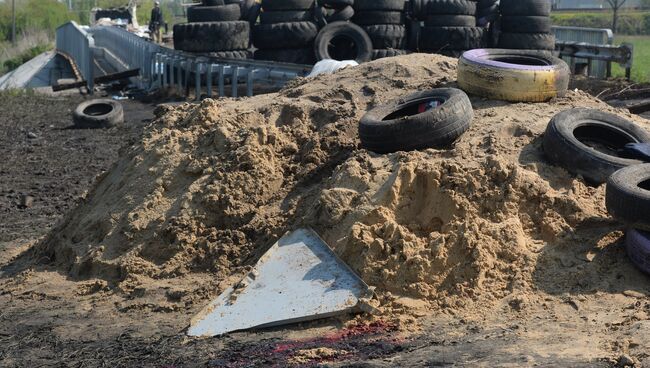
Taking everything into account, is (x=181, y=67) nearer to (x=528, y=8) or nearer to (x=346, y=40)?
(x=346, y=40)

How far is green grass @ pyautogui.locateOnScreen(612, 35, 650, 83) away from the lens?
24.1m

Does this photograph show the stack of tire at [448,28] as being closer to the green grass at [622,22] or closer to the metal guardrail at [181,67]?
the metal guardrail at [181,67]

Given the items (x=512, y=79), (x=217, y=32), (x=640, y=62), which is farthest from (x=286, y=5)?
(x=640, y=62)

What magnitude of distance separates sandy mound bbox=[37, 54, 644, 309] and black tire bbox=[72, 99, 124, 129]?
34.8 feet

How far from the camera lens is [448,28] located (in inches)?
862

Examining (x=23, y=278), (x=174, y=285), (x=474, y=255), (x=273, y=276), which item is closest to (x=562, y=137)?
(x=474, y=255)

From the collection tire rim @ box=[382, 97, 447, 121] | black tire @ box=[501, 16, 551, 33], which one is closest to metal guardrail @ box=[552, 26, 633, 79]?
Answer: black tire @ box=[501, 16, 551, 33]

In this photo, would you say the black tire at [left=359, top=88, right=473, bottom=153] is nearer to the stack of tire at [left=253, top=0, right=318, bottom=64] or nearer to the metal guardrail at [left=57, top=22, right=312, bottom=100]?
the metal guardrail at [left=57, top=22, right=312, bottom=100]

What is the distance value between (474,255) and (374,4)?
1562cm

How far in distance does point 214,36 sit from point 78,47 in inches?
695

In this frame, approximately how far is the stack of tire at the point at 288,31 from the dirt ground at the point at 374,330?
13.1 meters

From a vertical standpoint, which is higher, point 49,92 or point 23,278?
point 23,278

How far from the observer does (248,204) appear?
29.1ft

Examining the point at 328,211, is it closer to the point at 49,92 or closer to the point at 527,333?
the point at 527,333
